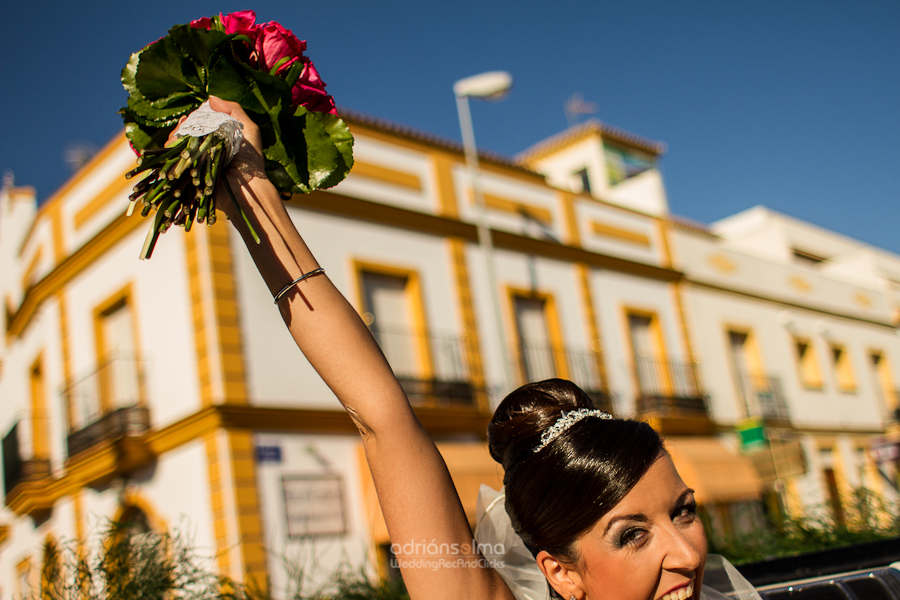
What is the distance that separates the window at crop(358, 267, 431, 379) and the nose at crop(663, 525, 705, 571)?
1051 cm

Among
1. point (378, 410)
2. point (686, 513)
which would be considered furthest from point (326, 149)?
point (686, 513)

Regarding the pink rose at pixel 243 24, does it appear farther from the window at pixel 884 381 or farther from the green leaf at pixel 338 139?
the window at pixel 884 381

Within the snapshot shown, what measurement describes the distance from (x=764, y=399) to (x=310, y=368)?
11.2 m

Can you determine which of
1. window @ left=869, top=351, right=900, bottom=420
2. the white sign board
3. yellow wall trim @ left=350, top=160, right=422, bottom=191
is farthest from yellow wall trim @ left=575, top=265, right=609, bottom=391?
window @ left=869, top=351, right=900, bottom=420

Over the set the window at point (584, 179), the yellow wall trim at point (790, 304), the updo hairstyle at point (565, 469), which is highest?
the window at point (584, 179)

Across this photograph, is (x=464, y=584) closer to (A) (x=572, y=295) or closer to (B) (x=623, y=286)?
(A) (x=572, y=295)

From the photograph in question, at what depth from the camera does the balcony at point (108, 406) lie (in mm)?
11141

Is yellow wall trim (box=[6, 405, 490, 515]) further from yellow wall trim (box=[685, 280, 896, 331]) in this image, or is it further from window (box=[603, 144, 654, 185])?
window (box=[603, 144, 654, 185])

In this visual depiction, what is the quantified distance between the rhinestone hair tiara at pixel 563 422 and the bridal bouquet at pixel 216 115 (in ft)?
2.00

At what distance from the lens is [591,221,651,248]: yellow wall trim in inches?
653

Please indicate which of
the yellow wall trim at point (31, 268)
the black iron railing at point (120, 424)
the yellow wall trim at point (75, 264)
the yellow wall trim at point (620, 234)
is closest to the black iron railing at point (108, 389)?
the black iron railing at point (120, 424)

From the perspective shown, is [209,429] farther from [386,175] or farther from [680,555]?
[680,555]

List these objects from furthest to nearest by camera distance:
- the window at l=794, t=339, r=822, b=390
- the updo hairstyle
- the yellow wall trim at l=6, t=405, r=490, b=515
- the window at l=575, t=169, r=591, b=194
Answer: the window at l=575, t=169, r=591, b=194 < the window at l=794, t=339, r=822, b=390 < the yellow wall trim at l=6, t=405, r=490, b=515 < the updo hairstyle

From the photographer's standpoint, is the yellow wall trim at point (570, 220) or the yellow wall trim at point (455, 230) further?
the yellow wall trim at point (570, 220)
